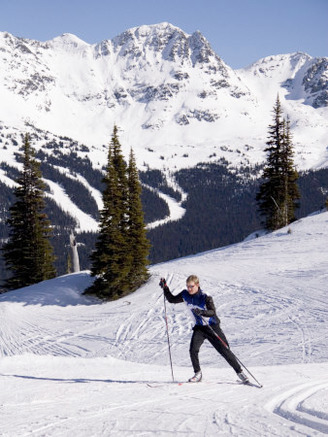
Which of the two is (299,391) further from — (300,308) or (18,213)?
(18,213)

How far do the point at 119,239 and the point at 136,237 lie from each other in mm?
1483

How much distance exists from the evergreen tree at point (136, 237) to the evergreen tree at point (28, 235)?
8.87 meters

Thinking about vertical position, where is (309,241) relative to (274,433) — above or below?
above

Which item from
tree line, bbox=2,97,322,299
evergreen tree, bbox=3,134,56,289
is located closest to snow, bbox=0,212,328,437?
tree line, bbox=2,97,322,299

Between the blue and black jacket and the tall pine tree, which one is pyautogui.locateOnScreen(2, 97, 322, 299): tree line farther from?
the blue and black jacket

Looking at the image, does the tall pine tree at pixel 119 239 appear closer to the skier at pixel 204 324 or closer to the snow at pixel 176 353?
the snow at pixel 176 353

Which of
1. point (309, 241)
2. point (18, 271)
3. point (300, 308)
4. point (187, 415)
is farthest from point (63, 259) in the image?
point (187, 415)

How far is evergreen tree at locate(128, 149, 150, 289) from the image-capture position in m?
26.7

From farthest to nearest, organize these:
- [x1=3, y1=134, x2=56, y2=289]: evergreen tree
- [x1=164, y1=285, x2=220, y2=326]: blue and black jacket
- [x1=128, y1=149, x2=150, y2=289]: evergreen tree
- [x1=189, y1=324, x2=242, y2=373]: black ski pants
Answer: [x1=3, y1=134, x2=56, y2=289]: evergreen tree, [x1=128, y1=149, x2=150, y2=289]: evergreen tree, [x1=189, y1=324, x2=242, y2=373]: black ski pants, [x1=164, y1=285, x2=220, y2=326]: blue and black jacket

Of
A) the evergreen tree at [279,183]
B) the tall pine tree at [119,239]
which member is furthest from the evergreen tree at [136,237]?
the evergreen tree at [279,183]

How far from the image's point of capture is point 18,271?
3347 cm

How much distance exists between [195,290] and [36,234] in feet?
86.4

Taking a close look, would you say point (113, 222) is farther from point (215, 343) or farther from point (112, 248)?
point (215, 343)

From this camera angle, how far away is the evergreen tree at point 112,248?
25.8 meters
